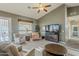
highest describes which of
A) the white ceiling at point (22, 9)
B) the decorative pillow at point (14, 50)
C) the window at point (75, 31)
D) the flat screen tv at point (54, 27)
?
the white ceiling at point (22, 9)

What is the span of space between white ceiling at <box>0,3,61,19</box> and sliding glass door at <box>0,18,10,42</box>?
21 centimetres

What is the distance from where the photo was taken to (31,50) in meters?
2.36

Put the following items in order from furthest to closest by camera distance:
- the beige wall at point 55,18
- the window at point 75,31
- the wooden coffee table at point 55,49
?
the beige wall at point 55,18, the window at point 75,31, the wooden coffee table at point 55,49

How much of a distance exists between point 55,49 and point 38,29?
578 mm

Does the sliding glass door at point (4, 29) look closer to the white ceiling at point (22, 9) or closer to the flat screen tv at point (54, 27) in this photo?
the white ceiling at point (22, 9)

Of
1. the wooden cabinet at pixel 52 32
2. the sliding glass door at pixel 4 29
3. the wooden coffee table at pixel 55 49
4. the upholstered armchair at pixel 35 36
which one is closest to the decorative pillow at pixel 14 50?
the sliding glass door at pixel 4 29

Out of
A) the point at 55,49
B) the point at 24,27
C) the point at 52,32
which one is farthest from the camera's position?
the point at 52,32

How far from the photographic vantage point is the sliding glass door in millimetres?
2221

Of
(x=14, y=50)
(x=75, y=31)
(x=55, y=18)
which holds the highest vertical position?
(x=55, y=18)

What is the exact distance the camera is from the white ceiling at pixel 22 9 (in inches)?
84.6

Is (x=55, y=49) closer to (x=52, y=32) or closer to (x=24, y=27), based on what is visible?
(x=52, y=32)

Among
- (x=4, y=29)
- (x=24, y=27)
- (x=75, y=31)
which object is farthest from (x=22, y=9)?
(x=75, y=31)

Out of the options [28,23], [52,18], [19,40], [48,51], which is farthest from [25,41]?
[52,18]

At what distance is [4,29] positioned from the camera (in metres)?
2.27
